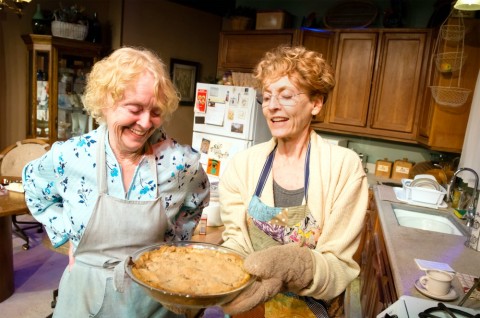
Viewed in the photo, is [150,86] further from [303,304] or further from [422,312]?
[422,312]

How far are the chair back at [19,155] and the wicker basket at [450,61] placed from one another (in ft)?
11.5

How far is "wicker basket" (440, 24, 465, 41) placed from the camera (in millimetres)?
3150

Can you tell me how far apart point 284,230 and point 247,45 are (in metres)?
3.55

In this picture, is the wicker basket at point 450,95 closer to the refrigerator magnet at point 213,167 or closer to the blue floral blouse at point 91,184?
the refrigerator magnet at point 213,167

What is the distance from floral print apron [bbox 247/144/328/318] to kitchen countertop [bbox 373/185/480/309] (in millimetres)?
493

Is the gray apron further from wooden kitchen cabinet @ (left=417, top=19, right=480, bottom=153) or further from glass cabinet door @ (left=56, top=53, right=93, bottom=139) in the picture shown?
glass cabinet door @ (left=56, top=53, right=93, bottom=139)

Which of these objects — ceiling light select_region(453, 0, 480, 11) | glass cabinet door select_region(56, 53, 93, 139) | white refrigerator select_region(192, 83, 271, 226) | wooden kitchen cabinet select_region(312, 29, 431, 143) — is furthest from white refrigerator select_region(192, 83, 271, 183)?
ceiling light select_region(453, 0, 480, 11)

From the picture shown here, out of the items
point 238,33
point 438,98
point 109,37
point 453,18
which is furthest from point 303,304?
point 109,37

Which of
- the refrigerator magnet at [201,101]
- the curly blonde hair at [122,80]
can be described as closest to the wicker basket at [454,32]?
the refrigerator magnet at [201,101]

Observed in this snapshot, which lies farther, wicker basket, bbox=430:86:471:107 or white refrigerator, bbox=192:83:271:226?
white refrigerator, bbox=192:83:271:226

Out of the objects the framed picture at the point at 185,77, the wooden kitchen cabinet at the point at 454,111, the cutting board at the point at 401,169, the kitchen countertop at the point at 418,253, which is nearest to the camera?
the kitchen countertop at the point at 418,253

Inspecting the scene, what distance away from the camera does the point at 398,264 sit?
1.80 metres

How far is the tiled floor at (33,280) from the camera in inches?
110

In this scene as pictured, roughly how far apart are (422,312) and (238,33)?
384 centimetres
